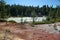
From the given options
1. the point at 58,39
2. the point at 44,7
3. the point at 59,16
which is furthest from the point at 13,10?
the point at 58,39

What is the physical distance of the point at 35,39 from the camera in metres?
13.7

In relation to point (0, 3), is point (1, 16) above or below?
below

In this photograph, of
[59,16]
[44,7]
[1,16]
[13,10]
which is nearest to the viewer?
[1,16]

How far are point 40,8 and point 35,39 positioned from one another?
94.8 metres

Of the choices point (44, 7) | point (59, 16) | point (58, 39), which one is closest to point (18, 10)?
point (44, 7)

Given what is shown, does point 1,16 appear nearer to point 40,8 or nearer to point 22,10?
point 22,10

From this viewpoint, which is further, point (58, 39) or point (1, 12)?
point (1, 12)

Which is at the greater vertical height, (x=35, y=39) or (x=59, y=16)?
(x=35, y=39)

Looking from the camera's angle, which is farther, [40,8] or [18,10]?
[40,8]

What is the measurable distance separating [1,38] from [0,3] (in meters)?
35.4

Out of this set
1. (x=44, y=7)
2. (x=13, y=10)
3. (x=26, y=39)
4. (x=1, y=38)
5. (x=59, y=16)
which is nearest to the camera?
(x=1, y=38)

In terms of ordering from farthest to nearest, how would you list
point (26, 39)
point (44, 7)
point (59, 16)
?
1. point (44, 7)
2. point (59, 16)
3. point (26, 39)

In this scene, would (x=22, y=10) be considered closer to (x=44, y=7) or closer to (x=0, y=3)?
(x=44, y=7)

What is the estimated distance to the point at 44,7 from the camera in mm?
101938
